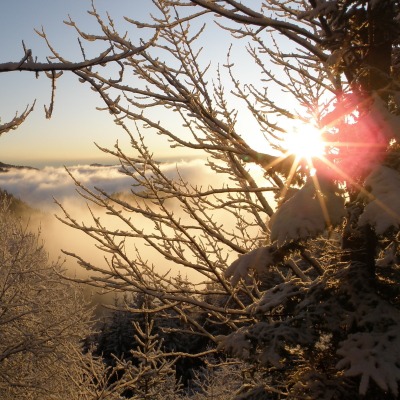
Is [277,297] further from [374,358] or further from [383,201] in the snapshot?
[383,201]

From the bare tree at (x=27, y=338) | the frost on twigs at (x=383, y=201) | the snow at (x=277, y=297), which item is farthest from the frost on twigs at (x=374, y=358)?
the bare tree at (x=27, y=338)

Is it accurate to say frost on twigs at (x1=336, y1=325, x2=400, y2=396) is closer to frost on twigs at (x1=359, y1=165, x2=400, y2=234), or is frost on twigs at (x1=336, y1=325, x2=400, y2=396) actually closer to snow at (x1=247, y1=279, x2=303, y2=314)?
snow at (x1=247, y1=279, x2=303, y2=314)

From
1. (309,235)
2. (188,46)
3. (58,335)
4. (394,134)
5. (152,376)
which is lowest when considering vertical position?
(152,376)

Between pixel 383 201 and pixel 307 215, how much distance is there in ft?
1.57

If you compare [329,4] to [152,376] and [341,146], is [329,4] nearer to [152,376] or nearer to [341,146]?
[341,146]

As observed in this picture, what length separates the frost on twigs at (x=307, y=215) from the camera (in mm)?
2822

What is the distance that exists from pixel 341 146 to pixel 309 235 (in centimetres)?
84

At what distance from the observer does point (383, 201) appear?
2.59m

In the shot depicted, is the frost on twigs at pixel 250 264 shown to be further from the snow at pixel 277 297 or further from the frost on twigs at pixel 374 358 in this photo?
the frost on twigs at pixel 374 358

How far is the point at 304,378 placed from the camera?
143 inches

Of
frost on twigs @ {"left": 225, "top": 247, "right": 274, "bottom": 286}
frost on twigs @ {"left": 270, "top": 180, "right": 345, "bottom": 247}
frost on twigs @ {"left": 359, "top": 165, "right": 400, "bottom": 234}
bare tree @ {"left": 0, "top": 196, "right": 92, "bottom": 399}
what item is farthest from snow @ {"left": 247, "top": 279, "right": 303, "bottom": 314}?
bare tree @ {"left": 0, "top": 196, "right": 92, "bottom": 399}

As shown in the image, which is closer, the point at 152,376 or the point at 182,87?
the point at 182,87

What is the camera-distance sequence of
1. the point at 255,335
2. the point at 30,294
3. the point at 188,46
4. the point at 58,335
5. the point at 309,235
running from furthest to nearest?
the point at 30,294 → the point at 58,335 → the point at 188,46 → the point at 255,335 → the point at 309,235

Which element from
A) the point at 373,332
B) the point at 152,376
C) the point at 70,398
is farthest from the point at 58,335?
the point at 373,332
